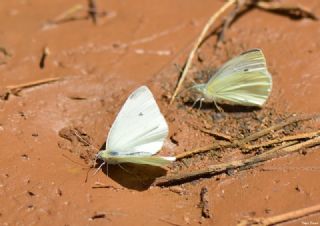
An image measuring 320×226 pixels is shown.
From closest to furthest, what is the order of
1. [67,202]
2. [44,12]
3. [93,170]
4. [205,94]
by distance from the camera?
[67,202]
[93,170]
[205,94]
[44,12]

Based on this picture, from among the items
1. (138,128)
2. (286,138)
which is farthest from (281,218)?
(138,128)

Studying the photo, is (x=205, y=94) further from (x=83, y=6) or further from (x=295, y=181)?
(x=83, y=6)

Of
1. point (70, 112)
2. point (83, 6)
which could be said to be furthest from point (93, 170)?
point (83, 6)

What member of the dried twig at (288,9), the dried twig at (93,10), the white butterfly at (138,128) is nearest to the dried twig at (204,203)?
the white butterfly at (138,128)

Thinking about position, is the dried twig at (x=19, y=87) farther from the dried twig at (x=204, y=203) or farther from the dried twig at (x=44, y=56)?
the dried twig at (x=204, y=203)

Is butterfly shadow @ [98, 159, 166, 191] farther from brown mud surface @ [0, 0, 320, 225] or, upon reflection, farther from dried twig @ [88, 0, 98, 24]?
dried twig @ [88, 0, 98, 24]

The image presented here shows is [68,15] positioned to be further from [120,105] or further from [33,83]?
[120,105]
